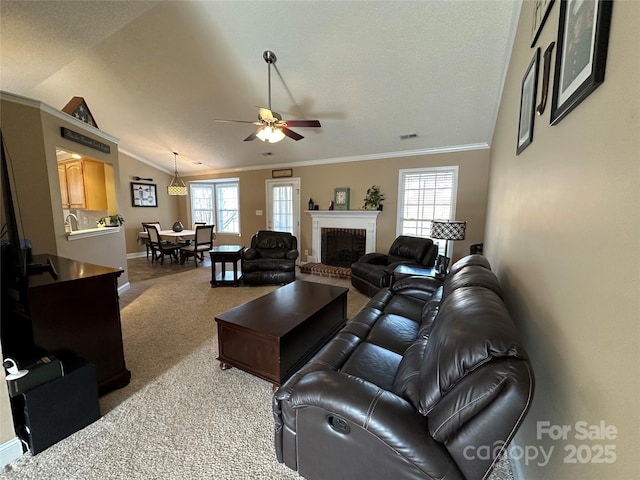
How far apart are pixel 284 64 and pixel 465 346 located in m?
3.48

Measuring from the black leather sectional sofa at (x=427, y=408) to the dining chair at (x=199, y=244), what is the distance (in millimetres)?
5218

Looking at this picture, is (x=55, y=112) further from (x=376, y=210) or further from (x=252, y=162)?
(x=376, y=210)

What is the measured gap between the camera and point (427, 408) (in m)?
0.91

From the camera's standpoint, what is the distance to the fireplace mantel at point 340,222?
5209 mm

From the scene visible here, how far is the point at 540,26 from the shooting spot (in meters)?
1.36

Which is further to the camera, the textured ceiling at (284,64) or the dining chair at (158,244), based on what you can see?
the dining chair at (158,244)

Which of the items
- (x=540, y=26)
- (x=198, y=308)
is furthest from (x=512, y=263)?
(x=198, y=308)

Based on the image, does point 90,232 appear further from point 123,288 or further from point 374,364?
point 374,364

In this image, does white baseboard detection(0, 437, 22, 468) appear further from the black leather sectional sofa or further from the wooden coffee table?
the black leather sectional sofa

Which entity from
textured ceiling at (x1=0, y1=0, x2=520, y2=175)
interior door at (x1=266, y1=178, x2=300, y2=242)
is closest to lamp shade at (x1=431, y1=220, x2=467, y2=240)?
textured ceiling at (x1=0, y1=0, x2=520, y2=175)

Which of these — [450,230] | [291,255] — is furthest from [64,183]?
[450,230]

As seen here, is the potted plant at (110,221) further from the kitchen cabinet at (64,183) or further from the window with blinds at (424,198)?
the window with blinds at (424,198)

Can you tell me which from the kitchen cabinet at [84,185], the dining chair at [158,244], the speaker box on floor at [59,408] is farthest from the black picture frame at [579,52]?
the dining chair at [158,244]

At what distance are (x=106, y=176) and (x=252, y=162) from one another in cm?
300
